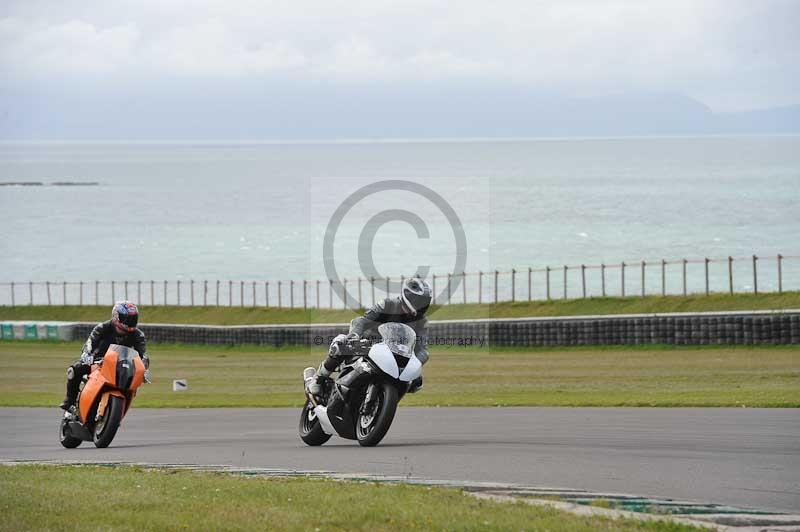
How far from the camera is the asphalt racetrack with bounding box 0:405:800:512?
10875 millimetres

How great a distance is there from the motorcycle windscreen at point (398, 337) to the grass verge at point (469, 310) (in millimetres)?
30491

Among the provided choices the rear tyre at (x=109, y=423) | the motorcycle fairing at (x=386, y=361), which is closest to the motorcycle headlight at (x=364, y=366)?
the motorcycle fairing at (x=386, y=361)

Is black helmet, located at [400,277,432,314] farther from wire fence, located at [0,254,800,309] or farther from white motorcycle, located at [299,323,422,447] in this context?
wire fence, located at [0,254,800,309]

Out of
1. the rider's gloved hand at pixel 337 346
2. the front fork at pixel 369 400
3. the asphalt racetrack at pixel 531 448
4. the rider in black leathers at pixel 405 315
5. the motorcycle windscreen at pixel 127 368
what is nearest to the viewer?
the asphalt racetrack at pixel 531 448

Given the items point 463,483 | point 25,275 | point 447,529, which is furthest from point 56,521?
point 25,275

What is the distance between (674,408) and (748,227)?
134005mm

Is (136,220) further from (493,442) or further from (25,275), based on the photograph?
(493,442)

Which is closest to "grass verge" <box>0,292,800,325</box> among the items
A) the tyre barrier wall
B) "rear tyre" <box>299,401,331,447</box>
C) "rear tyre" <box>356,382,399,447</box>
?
the tyre barrier wall

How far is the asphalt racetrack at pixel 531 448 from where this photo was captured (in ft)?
35.7

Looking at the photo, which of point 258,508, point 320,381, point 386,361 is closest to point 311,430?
point 320,381

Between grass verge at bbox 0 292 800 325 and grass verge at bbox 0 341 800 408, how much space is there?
25.4 feet

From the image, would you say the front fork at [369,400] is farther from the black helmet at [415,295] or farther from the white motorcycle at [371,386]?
the black helmet at [415,295]

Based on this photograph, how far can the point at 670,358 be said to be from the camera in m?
35.4

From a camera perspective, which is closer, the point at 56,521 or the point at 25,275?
the point at 56,521
